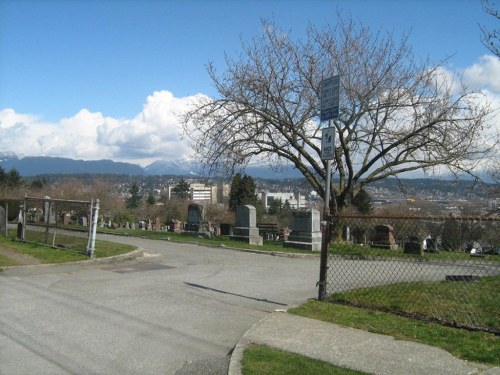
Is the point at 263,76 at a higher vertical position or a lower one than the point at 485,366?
higher

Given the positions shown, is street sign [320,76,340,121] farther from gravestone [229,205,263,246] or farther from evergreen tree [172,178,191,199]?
evergreen tree [172,178,191,199]

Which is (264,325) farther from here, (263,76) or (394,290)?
(263,76)

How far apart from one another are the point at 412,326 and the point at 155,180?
148035 millimetres

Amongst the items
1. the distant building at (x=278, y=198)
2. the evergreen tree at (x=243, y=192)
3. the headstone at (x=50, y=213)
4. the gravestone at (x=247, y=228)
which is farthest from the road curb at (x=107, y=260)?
the distant building at (x=278, y=198)

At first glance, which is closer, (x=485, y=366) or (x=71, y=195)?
(x=485, y=366)

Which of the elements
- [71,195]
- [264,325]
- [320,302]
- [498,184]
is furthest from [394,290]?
[71,195]

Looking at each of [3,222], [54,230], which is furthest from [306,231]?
[3,222]

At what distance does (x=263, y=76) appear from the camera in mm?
21938

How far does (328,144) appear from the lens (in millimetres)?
7746

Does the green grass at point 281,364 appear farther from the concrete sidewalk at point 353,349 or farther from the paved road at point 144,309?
the paved road at point 144,309

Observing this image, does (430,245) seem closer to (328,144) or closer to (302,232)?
(328,144)

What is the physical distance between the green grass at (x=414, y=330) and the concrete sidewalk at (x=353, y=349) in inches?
8.3

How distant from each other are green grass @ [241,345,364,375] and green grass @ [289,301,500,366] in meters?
1.51

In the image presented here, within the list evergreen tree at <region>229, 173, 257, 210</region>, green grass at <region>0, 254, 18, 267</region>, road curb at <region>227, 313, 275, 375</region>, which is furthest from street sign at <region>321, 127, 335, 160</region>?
evergreen tree at <region>229, 173, 257, 210</region>
